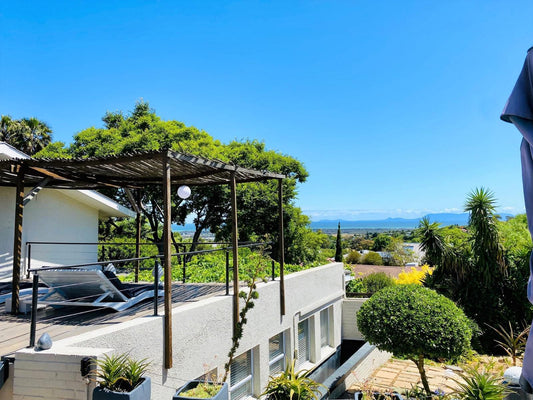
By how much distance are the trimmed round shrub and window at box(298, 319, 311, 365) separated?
10.6 ft

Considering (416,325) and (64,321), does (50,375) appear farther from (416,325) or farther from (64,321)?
(416,325)

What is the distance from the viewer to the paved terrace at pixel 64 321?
484 cm

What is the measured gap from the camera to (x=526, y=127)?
187cm

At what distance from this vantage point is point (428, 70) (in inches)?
801

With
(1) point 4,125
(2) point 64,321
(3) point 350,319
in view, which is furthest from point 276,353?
(1) point 4,125

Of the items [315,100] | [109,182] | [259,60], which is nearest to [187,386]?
[109,182]

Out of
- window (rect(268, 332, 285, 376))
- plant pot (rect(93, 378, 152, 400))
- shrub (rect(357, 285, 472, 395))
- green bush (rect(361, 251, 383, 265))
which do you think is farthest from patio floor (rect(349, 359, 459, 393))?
green bush (rect(361, 251, 383, 265))

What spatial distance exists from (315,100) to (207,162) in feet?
75.8

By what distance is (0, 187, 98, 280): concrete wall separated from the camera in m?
9.38

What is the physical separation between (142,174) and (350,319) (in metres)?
9.59

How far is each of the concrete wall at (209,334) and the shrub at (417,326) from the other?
2.12 m

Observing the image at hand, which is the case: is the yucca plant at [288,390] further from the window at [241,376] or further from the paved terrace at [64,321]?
the window at [241,376]

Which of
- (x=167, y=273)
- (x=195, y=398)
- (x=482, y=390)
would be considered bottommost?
(x=482, y=390)

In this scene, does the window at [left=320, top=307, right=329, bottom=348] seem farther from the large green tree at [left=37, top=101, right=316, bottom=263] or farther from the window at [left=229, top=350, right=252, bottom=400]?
the large green tree at [left=37, top=101, right=316, bottom=263]
